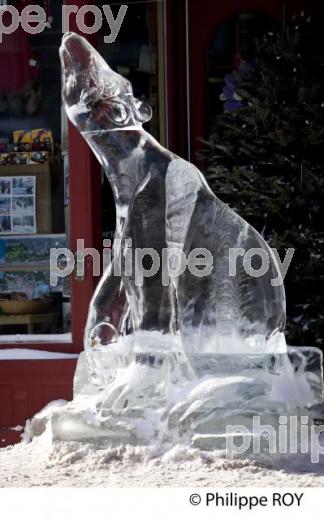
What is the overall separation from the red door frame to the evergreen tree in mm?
560

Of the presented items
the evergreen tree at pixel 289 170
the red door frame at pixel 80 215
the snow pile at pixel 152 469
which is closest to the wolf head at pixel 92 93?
the snow pile at pixel 152 469

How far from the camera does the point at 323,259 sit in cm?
375

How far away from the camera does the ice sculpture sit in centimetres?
270

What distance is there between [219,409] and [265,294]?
382mm

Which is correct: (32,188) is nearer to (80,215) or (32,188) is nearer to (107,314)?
(80,215)

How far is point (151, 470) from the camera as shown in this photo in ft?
8.45

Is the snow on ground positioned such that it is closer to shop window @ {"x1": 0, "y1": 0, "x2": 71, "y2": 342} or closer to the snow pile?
the snow pile

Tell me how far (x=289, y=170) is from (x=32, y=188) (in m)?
1.28

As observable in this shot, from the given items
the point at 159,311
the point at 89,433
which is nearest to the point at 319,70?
the point at 159,311

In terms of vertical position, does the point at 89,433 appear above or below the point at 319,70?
below

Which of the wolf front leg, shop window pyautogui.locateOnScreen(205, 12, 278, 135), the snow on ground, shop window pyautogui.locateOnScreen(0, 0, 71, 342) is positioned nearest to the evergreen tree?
shop window pyautogui.locateOnScreen(0, 0, 71, 342)

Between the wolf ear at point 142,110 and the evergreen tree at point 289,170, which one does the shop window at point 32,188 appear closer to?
the evergreen tree at point 289,170

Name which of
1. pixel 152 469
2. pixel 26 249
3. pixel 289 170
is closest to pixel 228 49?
pixel 289 170

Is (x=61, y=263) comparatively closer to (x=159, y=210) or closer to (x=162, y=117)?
(x=162, y=117)
